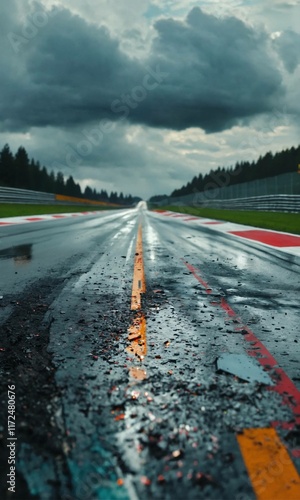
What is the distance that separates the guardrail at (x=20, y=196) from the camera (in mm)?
29420

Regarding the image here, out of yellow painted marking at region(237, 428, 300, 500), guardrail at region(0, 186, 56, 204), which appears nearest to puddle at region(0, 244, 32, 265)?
yellow painted marking at region(237, 428, 300, 500)

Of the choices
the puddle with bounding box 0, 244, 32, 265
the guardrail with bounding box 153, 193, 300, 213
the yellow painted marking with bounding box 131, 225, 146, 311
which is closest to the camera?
the yellow painted marking with bounding box 131, 225, 146, 311

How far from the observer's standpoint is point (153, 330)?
378 cm

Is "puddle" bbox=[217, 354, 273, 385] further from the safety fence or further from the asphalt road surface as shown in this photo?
the safety fence

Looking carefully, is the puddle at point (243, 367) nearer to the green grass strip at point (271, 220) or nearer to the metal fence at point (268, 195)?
the green grass strip at point (271, 220)

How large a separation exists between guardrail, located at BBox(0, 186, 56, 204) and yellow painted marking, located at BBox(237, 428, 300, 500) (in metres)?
29.0

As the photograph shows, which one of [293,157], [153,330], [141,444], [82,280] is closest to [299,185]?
[82,280]

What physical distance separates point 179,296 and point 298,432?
3.13 m

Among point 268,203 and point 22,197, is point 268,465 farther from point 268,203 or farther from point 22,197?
point 22,197

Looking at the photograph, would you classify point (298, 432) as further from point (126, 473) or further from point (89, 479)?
point (89, 479)

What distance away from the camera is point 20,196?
33.5 meters

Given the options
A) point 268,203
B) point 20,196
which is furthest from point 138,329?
point 20,196

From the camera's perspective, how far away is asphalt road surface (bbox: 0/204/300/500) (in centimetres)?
177

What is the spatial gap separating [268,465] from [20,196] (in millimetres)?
33849
